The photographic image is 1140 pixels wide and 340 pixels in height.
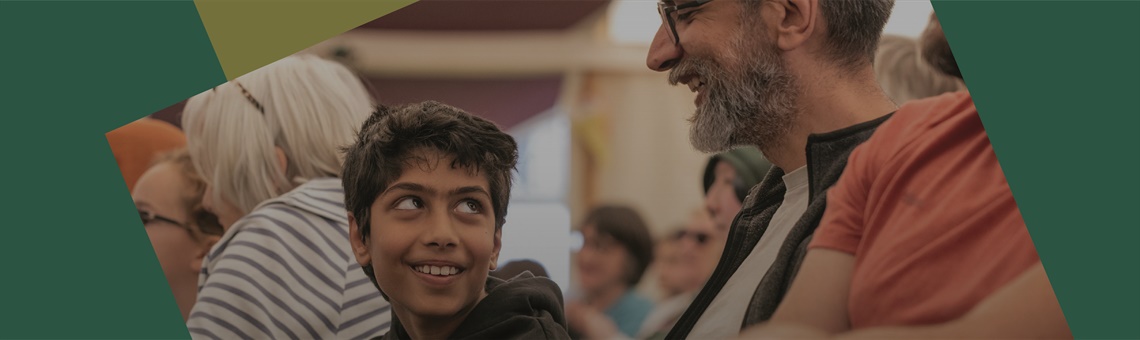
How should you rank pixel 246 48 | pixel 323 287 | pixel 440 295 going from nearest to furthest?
pixel 440 295
pixel 323 287
pixel 246 48

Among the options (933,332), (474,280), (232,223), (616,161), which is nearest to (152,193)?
(232,223)

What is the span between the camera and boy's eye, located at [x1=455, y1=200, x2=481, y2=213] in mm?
1638

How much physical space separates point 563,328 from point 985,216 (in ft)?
1.79

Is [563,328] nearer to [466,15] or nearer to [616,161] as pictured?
[616,161]

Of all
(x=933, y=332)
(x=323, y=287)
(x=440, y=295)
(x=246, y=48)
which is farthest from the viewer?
(x=246, y=48)

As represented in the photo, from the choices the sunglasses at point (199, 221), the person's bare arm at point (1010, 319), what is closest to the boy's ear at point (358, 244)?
the sunglasses at point (199, 221)

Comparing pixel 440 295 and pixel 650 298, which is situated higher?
pixel 440 295

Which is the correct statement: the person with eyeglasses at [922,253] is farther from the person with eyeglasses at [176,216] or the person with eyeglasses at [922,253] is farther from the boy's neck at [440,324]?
the person with eyeglasses at [176,216]

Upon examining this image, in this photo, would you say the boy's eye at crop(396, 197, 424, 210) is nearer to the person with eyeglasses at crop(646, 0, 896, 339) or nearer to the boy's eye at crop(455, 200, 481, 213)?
the boy's eye at crop(455, 200, 481, 213)

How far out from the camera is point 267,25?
2008 mm

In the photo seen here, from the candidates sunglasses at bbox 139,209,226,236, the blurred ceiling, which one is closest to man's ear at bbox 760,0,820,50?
the blurred ceiling

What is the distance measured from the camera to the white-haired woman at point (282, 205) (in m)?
1.84

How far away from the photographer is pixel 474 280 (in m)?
1.67

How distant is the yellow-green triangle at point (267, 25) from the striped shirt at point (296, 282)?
9.2 inches
